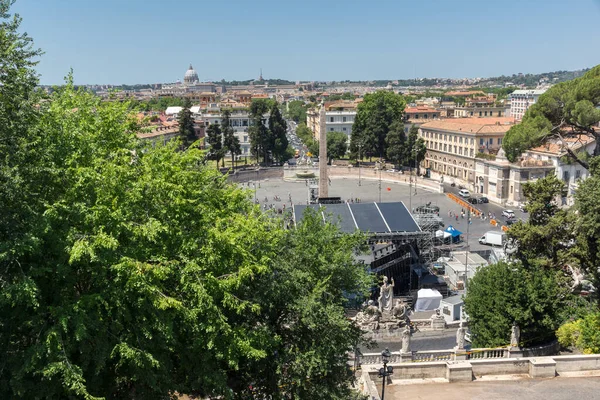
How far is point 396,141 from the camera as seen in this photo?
70.9 m

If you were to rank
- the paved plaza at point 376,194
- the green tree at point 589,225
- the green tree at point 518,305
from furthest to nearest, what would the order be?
the paved plaza at point 376,194 → the green tree at point 518,305 → the green tree at point 589,225

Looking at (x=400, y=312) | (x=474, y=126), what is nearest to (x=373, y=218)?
(x=400, y=312)

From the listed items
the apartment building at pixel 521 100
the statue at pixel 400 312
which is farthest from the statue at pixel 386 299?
the apartment building at pixel 521 100

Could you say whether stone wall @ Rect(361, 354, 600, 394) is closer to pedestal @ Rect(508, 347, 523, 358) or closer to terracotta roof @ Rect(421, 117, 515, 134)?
pedestal @ Rect(508, 347, 523, 358)

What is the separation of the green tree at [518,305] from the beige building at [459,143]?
4452 cm

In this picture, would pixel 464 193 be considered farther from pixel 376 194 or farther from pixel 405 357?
pixel 405 357

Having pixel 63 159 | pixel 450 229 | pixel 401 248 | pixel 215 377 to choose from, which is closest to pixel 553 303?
pixel 401 248

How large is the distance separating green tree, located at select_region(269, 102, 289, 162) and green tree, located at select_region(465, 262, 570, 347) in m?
59.5

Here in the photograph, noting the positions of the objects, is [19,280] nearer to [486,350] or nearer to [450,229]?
[486,350]

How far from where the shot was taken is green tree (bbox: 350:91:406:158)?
74562 mm

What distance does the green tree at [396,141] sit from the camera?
70.8 meters

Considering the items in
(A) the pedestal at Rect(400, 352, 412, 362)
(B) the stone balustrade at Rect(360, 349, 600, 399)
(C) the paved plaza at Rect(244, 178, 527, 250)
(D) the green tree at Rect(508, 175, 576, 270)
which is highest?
(D) the green tree at Rect(508, 175, 576, 270)

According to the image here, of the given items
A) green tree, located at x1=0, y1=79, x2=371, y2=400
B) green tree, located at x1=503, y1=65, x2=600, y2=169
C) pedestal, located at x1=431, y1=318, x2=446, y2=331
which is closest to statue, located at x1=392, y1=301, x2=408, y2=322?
pedestal, located at x1=431, y1=318, x2=446, y2=331

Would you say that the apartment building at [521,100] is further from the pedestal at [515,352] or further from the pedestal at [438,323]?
the pedestal at [515,352]
